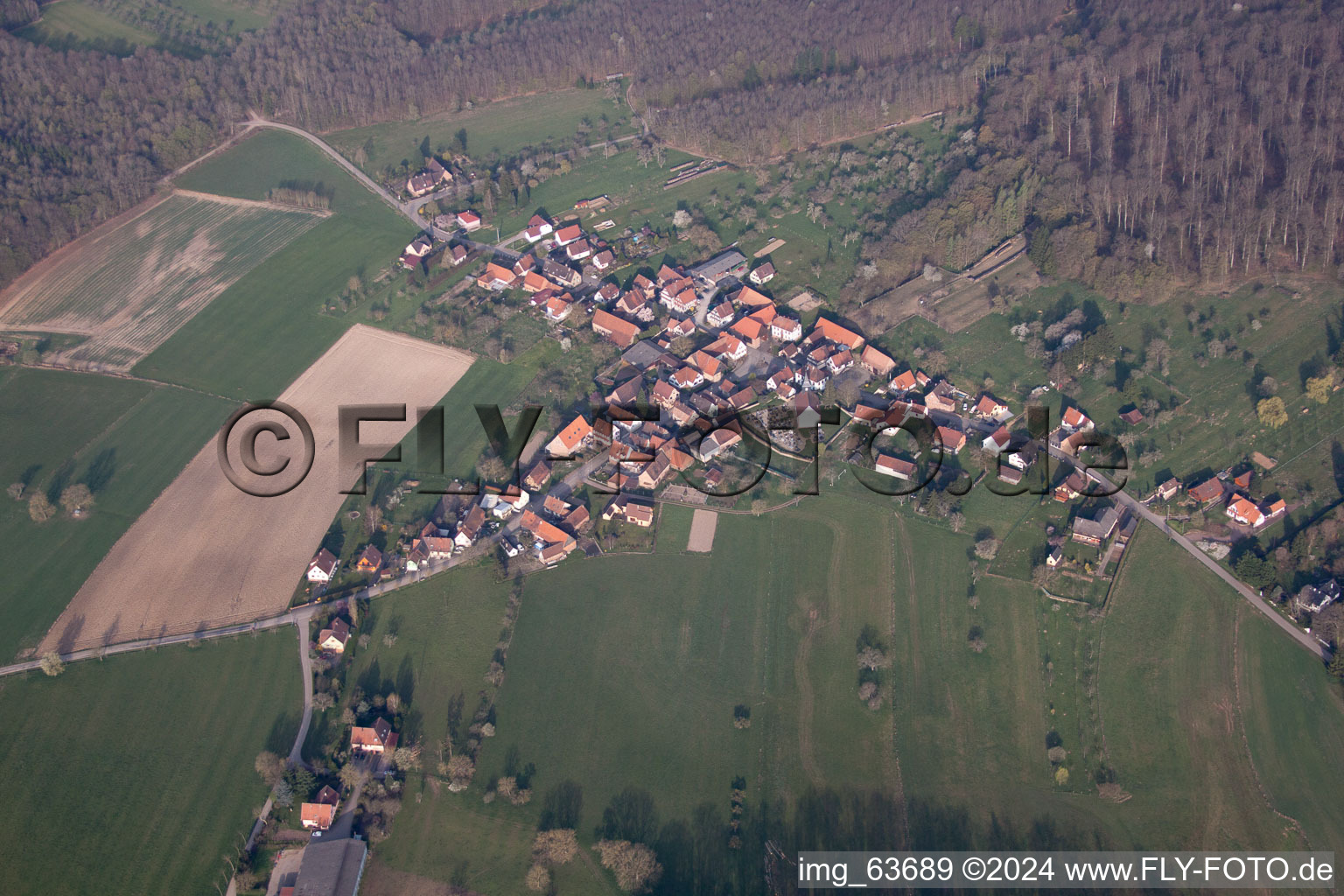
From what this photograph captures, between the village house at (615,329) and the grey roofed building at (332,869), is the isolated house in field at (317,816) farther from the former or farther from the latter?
the village house at (615,329)

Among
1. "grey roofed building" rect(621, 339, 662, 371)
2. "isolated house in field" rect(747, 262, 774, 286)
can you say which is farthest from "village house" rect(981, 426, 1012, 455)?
"grey roofed building" rect(621, 339, 662, 371)

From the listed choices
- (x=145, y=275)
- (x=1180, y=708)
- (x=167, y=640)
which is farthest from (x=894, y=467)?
(x=145, y=275)

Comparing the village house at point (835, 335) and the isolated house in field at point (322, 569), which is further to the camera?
the village house at point (835, 335)

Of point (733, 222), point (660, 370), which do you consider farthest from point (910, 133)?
point (660, 370)

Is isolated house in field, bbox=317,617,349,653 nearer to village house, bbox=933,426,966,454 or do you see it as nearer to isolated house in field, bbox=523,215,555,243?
village house, bbox=933,426,966,454

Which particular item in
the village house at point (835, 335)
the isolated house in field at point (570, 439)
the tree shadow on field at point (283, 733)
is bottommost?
the tree shadow on field at point (283, 733)

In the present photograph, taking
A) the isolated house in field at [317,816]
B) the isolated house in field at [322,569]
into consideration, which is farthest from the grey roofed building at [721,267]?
the isolated house in field at [317,816]
